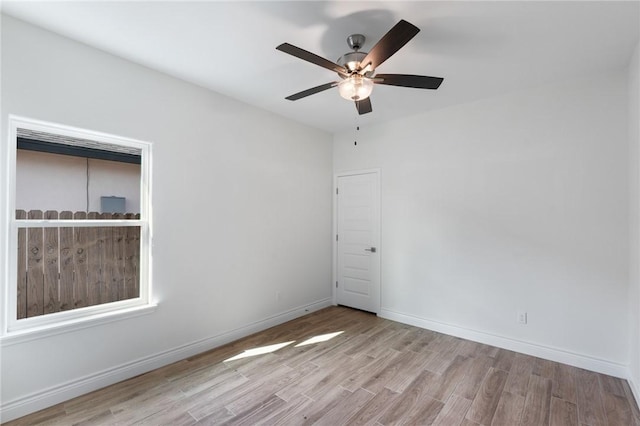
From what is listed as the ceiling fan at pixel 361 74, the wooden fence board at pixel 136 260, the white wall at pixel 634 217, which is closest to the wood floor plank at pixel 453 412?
the white wall at pixel 634 217

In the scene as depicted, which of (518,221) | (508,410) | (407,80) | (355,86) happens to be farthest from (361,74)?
(508,410)

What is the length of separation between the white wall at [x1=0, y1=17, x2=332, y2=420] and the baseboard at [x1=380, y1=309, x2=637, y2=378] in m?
1.56

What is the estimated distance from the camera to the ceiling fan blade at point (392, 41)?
1.58m

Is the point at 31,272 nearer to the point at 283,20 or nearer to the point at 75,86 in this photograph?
the point at 75,86

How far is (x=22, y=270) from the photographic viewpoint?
7.07 ft

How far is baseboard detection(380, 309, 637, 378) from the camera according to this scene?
266cm

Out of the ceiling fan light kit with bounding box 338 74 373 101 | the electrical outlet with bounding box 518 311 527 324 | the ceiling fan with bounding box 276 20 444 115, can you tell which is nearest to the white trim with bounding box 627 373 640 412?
the electrical outlet with bounding box 518 311 527 324

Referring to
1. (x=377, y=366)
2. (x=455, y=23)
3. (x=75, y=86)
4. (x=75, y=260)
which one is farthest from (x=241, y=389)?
(x=455, y=23)

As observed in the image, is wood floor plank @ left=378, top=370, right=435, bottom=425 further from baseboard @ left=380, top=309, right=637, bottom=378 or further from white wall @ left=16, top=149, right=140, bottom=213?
white wall @ left=16, top=149, right=140, bottom=213

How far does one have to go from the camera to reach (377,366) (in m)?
2.80

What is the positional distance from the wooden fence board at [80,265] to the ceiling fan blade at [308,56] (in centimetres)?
216

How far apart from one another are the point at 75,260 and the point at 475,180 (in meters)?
4.09

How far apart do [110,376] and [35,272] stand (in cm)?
103

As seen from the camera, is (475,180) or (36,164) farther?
(475,180)
